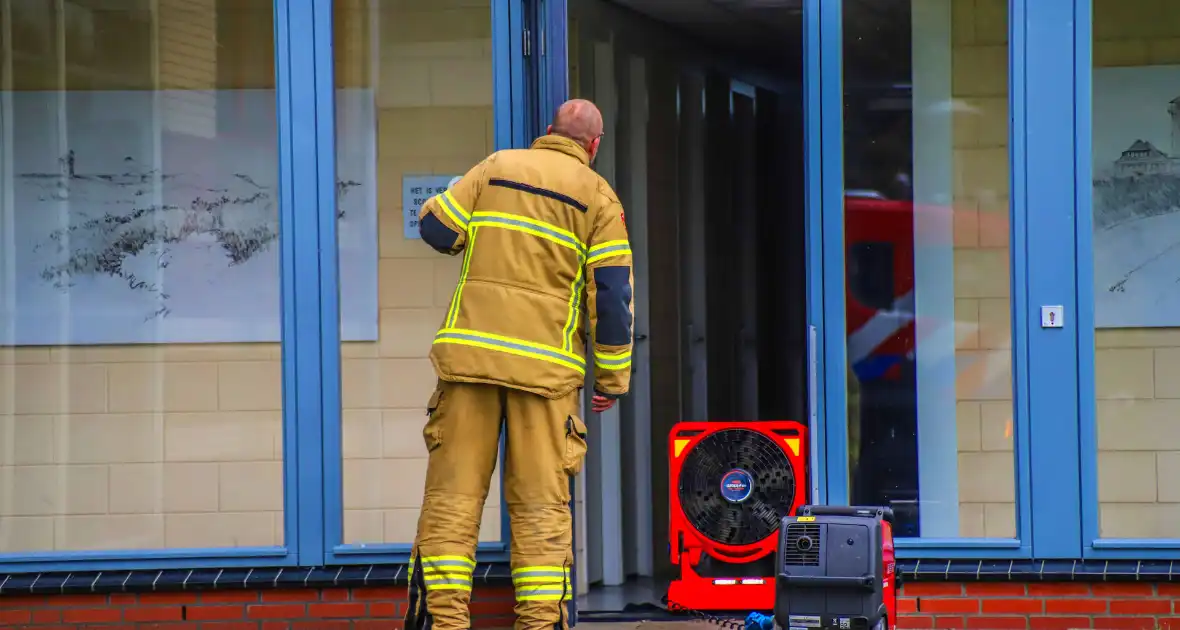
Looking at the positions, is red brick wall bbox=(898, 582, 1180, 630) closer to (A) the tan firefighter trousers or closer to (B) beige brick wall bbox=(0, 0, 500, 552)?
(A) the tan firefighter trousers

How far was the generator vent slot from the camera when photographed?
4430 millimetres

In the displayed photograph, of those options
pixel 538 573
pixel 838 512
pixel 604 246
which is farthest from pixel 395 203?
pixel 838 512

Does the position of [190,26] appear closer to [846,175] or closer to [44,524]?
[44,524]

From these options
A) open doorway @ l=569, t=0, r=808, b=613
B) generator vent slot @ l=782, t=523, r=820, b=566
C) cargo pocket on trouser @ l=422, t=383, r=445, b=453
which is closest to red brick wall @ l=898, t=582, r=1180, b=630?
generator vent slot @ l=782, t=523, r=820, b=566

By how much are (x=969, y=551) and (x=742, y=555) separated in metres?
0.84

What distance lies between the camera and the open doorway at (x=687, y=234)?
6570mm

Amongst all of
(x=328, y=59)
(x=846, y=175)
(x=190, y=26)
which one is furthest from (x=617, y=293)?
(x=190, y=26)

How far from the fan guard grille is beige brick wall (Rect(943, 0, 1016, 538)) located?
2.34ft

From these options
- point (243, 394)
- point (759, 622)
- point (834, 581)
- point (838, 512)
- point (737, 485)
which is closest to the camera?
point (834, 581)

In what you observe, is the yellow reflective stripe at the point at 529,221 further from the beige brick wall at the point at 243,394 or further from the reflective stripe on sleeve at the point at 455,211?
the beige brick wall at the point at 243,394

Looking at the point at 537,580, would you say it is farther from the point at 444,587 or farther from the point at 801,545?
the point at 801,545

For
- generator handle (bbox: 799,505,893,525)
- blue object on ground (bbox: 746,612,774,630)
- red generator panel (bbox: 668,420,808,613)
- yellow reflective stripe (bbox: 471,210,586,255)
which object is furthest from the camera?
red generator panel (bbox: 668,420,808,613)

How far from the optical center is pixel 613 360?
4.66 metres

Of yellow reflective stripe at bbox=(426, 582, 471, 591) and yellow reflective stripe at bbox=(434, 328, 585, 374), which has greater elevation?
yellow reflective stripe at bbox=(434, 328, 585, 374)
